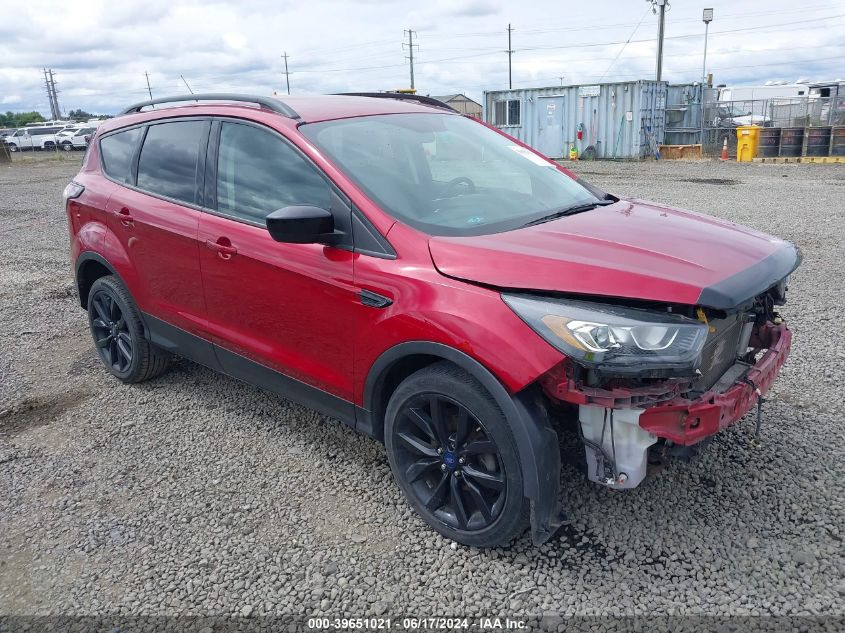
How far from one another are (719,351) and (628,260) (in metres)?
0.63

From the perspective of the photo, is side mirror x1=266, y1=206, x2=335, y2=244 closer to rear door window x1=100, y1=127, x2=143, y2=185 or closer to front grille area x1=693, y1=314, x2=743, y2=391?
front grille area x1=693, y1=314, x2=743, y2=391

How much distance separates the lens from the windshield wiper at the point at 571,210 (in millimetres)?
3072

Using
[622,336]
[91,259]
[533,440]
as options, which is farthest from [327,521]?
[91,259]

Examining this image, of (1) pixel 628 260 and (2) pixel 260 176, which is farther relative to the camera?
(2) pixel 260 176

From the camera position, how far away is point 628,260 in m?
2.50

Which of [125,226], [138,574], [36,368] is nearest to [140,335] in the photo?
[125,226]

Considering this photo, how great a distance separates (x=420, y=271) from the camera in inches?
106

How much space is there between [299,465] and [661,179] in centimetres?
1562

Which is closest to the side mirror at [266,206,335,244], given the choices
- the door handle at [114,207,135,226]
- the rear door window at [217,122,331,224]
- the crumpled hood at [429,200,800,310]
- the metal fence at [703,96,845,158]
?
the rear door window at [217,122,331,224]

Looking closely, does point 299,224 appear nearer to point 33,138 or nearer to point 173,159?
point 173,159

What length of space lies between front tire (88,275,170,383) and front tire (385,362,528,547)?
2.31 metres

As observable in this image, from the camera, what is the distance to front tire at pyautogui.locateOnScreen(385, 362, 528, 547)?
256cm

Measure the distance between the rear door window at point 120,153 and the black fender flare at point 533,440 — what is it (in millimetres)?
2824

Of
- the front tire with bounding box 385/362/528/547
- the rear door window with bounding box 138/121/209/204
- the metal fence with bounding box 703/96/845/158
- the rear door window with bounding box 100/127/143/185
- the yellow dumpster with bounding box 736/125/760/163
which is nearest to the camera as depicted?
the front tire with bounding box 385/362/528/547
